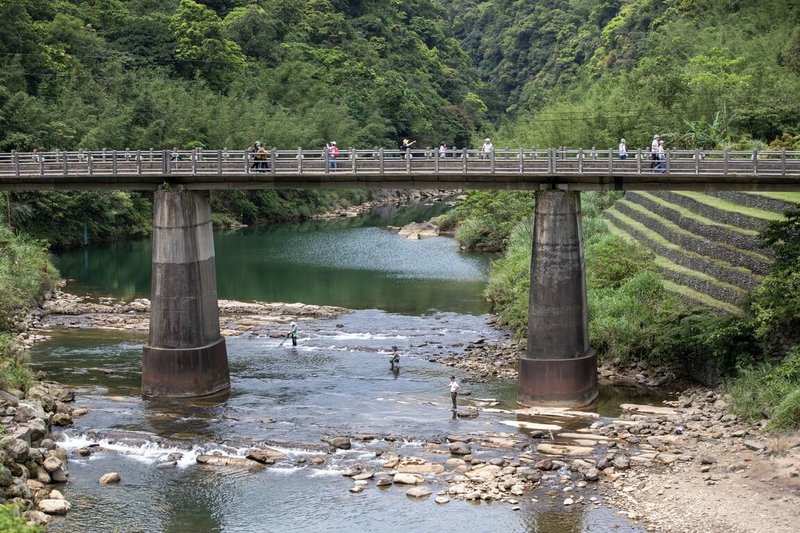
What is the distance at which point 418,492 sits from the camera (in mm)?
34438

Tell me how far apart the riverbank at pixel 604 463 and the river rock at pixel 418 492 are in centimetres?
4

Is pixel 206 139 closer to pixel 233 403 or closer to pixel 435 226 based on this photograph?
pixel 435 226

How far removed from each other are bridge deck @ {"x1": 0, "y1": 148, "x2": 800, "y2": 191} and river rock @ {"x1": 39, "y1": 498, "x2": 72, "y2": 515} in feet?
56.0

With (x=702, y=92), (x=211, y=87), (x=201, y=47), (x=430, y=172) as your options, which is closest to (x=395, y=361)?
(x=430, y=172)

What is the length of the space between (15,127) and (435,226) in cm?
3969

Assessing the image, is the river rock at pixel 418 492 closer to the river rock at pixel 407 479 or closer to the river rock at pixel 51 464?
the river rock at pixel 407 479

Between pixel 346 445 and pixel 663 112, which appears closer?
pixel 346 445

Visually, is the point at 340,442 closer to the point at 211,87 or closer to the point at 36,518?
the point at 36,518

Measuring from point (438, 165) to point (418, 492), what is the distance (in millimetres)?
15673

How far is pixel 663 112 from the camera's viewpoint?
86.0m

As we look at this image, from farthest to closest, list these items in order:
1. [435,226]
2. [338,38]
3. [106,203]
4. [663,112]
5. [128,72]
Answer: [338,38]
[128,72]
[435,226]
[106,203]
[663,112]

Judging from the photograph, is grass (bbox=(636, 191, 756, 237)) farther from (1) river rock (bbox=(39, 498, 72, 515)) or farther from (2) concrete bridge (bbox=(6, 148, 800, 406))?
(1) river rock (bbox=(39, 498, 72, 515))

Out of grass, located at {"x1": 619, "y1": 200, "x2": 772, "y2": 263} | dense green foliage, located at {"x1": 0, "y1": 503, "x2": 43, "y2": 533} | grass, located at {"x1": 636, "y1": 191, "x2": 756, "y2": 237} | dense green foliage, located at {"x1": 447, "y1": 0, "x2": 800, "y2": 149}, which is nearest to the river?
dense green foliage, located at {"x1": 0, "y1": 503, "x2": 43, "y2": 533}

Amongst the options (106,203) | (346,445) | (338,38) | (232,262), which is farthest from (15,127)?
(338,38)
